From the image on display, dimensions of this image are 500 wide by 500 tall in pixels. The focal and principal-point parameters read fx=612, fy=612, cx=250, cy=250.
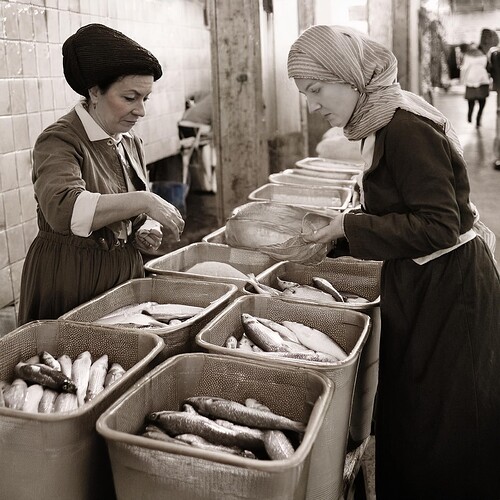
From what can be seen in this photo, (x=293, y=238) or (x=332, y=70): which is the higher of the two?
(x=332, y=70)

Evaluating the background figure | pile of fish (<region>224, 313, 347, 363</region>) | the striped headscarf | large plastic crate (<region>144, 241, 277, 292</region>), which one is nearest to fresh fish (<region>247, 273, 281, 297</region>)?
pile of fish (<region>224, 313, 347, 363</region>)

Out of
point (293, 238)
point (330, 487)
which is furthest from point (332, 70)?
point (330, 487)

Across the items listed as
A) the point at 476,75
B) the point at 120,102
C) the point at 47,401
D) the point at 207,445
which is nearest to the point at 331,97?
the point at 120,102

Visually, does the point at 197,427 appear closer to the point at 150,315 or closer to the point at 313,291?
the point at 150,315

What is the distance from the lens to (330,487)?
2100mm

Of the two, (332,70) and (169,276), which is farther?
(169,276)

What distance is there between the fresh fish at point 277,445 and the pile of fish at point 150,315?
752 mm

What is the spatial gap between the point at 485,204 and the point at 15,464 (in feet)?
30.8

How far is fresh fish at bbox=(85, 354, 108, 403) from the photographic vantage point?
1.91m

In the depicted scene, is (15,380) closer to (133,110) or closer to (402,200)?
(133,110)

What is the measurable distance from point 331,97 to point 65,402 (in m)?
1.37

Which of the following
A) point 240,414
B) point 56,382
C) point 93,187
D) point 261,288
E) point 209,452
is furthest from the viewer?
point 261,288

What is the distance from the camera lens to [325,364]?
1.91 meters

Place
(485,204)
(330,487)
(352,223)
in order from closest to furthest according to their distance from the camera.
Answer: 1. (330,487)
2. (352,223)
3. (485,204)
